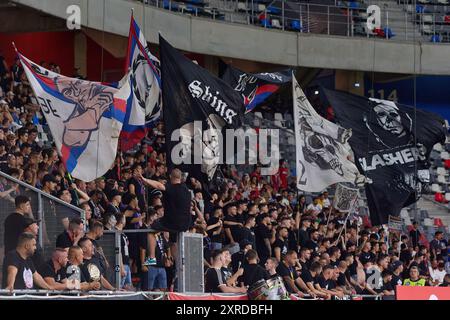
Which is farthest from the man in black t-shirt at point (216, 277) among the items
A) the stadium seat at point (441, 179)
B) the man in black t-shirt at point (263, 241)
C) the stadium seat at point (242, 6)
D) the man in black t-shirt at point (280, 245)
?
the stadium seat at point (441, 179)

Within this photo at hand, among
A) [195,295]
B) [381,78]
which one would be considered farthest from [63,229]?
[381,78]

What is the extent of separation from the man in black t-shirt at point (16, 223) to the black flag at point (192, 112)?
454 centimetres

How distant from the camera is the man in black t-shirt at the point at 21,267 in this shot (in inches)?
536

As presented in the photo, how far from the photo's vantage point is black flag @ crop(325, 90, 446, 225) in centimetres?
2417

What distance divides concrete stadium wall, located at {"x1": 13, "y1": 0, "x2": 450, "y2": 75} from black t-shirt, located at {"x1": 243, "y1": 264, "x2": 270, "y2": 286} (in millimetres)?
10454

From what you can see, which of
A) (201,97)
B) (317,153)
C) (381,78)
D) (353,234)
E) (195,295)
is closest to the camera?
(195,295)

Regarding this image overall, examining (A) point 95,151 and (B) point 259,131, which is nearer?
(A) point 95,151

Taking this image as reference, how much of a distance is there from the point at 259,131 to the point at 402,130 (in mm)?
5025

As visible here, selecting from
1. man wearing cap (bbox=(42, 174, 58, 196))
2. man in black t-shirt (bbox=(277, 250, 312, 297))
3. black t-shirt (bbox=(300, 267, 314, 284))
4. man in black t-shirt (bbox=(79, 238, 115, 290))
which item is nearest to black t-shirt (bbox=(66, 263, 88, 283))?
man in black t-shirt (bbox=(79, 238, 115, 290))

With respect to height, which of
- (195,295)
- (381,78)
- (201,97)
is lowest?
(195,295)

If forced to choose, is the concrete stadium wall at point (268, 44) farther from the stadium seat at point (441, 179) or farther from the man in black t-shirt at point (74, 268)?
the man in black t-shirt at point (74, 268)

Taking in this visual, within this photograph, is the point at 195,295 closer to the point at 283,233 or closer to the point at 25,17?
the point at 283,233

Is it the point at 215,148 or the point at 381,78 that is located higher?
the point at 381,78

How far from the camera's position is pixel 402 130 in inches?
974
